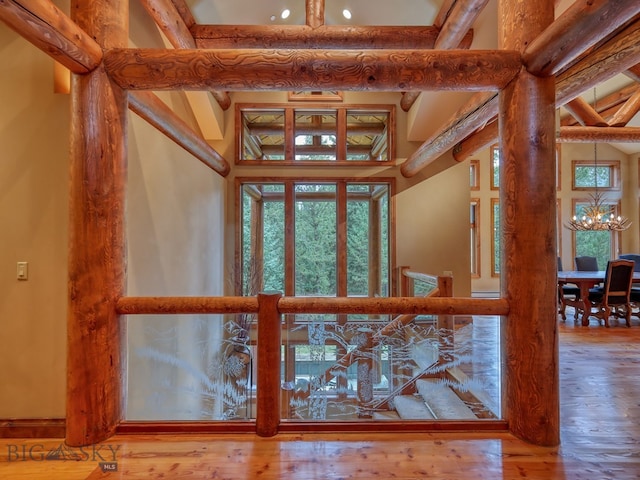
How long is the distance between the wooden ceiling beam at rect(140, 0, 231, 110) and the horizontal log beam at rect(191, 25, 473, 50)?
269mm

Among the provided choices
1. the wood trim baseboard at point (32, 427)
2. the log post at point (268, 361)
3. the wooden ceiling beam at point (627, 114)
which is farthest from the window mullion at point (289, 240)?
the wooden ceiling beam at point (627, 114)

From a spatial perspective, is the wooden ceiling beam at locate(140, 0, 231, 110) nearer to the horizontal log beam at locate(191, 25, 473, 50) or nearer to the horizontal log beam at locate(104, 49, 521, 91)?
the horizontal log beam at locate(191, 25, 473, 50)

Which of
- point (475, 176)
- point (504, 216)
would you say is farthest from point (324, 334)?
point (475, 176)

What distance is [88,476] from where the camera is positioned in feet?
5.99

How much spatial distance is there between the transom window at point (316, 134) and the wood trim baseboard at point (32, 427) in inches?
182

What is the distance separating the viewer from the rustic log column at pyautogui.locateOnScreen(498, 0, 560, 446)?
206 cm

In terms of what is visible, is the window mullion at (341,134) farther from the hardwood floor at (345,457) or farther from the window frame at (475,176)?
the hardwood floor at (345,457)

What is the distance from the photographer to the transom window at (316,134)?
606 cm

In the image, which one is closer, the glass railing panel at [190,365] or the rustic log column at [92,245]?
the rustic log column at [92,245]

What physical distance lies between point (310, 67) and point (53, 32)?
1.36 m

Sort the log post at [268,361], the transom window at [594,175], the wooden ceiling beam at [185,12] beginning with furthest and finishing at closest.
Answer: the transom window at [594,175], the wooden ceiling beam at [185,12], the log post at [268,361]

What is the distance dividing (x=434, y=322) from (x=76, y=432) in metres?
2.54

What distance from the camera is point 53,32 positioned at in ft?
5.61

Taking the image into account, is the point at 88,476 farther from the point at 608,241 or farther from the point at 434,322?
the point at 608,241
